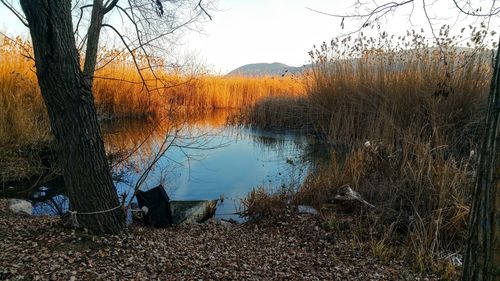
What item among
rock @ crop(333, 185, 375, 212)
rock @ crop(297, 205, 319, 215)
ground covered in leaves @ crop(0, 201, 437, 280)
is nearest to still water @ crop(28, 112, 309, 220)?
rock @ crop(297, 205, 319, 215)

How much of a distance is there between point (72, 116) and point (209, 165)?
5347mm

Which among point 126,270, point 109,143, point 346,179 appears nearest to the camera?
point 126,270

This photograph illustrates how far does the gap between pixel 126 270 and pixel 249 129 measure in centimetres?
1027

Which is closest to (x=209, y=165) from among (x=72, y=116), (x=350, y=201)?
(x=350, y=201)

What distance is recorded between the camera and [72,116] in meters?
2.67

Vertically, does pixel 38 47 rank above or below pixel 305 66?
Answer: below

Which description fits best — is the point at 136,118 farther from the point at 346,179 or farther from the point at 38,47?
the point at 38,47

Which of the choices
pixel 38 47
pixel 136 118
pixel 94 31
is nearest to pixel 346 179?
pixel 38 47

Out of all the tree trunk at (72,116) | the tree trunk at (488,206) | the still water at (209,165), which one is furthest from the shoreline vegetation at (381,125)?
the tree trunk at (72,116)

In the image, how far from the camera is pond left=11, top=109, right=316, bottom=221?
573 cm

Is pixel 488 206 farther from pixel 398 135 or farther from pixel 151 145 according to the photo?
pixel 151 145

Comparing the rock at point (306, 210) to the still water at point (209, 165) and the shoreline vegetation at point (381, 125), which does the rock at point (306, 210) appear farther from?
the still water at point (209, 165)

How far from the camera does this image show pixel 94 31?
6.80 metres

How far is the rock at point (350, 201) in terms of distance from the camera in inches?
171
